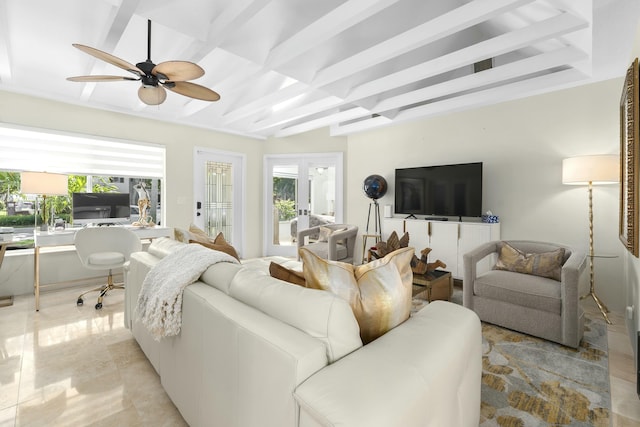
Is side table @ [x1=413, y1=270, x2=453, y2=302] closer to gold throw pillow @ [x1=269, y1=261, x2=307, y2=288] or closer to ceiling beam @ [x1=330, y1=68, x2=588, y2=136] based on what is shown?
gold throw pillow @ [x1=269, y1=261, x2=307, y2=288]

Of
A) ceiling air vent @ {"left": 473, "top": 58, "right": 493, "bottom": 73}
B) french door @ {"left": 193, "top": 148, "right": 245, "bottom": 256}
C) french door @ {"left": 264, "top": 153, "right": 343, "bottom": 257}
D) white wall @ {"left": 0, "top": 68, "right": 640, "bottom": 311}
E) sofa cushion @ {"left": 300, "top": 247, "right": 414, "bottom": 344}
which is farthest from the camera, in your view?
french door @ {"left": 264, "top": 153, "right": 343, "bottom": 257}

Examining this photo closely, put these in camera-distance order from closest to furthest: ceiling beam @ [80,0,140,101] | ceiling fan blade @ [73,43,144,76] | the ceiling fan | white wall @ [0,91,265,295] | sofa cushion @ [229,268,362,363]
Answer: sofa cushion @ [229,268,362,363]
ceiling fan blade @ [73,43,144,76]
ceiling beam @ [80,0,140,101]
the ceiling fan
white wall @ [0,91,265,295]

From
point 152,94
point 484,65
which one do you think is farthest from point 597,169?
point 152,94

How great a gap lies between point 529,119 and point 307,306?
13.0ft

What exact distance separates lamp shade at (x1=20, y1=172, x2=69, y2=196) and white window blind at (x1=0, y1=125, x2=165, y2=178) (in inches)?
26.9

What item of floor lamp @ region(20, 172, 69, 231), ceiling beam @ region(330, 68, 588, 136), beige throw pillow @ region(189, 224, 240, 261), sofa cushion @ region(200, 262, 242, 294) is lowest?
sofa cushion @ region(200, 262, 242, 294)

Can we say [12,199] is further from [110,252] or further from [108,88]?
[108,88]

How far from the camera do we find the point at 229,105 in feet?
14.8

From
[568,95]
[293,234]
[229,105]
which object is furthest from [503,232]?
[229,105]

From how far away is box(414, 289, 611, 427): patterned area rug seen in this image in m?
1.57

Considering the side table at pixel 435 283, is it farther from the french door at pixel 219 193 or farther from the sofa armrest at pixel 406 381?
the french door at pixel 219 193

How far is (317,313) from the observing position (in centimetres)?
97

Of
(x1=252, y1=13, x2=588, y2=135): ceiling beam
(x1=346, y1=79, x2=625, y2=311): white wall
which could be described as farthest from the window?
(x1=346, y1=79, x2=625, y2=311): white wall

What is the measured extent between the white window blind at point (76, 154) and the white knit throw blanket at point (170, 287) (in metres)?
3.27
